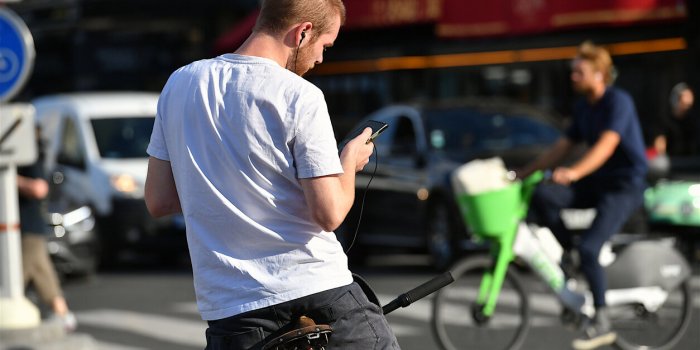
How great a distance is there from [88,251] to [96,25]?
48.7 ft

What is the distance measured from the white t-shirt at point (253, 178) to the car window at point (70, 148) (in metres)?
12.9

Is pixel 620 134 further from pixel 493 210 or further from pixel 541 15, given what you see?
pixel 541 15

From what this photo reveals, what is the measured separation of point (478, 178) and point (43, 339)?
2.89 metres

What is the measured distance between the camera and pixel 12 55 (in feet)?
32.8

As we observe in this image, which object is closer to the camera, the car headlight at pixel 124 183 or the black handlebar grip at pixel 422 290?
the black handlebar grip at pixel 422 290

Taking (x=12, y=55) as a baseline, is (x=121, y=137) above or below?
below

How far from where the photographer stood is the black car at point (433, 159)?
13883 mm

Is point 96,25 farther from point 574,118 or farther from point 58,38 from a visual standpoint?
point 574,118

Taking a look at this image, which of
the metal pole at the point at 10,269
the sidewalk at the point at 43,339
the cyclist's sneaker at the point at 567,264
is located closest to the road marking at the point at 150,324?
the sidewalk at the point at 43,339

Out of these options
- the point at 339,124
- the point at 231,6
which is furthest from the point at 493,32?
the point at 231,6

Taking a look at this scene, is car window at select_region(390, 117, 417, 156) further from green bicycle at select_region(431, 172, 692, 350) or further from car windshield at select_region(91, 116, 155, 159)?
green bicycle at select_region(431, 172, 692, 350)

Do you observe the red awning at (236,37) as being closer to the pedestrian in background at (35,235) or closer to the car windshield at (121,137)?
the car windshield at (121,137)

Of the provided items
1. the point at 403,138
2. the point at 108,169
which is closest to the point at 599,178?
the point at 403,138

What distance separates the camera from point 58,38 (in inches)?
1181
